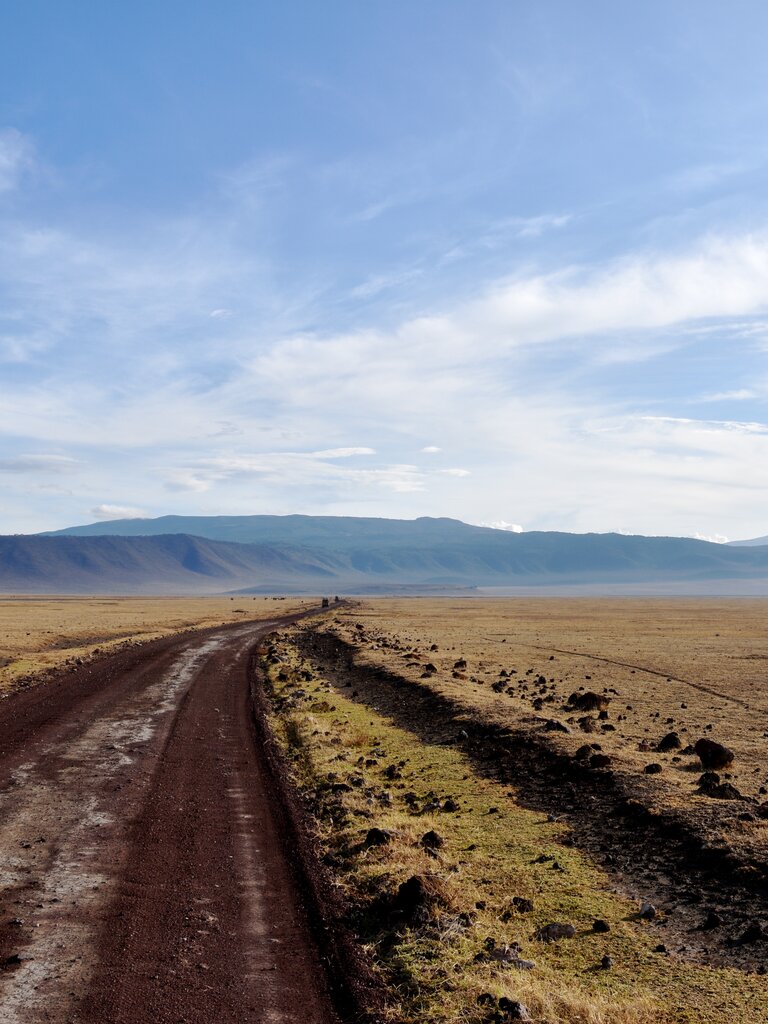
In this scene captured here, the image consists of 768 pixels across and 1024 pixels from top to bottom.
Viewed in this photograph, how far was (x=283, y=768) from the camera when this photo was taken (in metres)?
19.2

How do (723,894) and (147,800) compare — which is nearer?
(723,894)

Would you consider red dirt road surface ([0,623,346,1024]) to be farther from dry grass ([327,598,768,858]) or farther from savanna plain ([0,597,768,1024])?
dry grass ([327,598,768,858])

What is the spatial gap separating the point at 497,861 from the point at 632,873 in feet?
6.87

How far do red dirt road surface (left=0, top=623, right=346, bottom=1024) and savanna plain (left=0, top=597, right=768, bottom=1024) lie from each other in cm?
98

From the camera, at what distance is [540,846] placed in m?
14.0

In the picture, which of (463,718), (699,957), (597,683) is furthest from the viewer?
(597,683)

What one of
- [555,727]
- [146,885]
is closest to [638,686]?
[555,727]

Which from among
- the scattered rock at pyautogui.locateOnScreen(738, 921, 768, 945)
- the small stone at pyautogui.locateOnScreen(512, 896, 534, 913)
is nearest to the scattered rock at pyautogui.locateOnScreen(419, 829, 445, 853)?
the small stone at pyautogui.locateOnScreen(512, 896, 534, 913)

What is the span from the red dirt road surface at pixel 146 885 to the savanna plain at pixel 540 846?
98cm

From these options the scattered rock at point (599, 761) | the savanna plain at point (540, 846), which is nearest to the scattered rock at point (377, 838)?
the savanna plain at point (540, 846)

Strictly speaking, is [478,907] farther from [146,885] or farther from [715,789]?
[715,789]

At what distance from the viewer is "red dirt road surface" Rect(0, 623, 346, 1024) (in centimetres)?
827

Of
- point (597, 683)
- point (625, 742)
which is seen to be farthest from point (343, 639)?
point (625, 742)

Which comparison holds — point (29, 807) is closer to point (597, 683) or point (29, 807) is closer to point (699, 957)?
point (699, 957)
